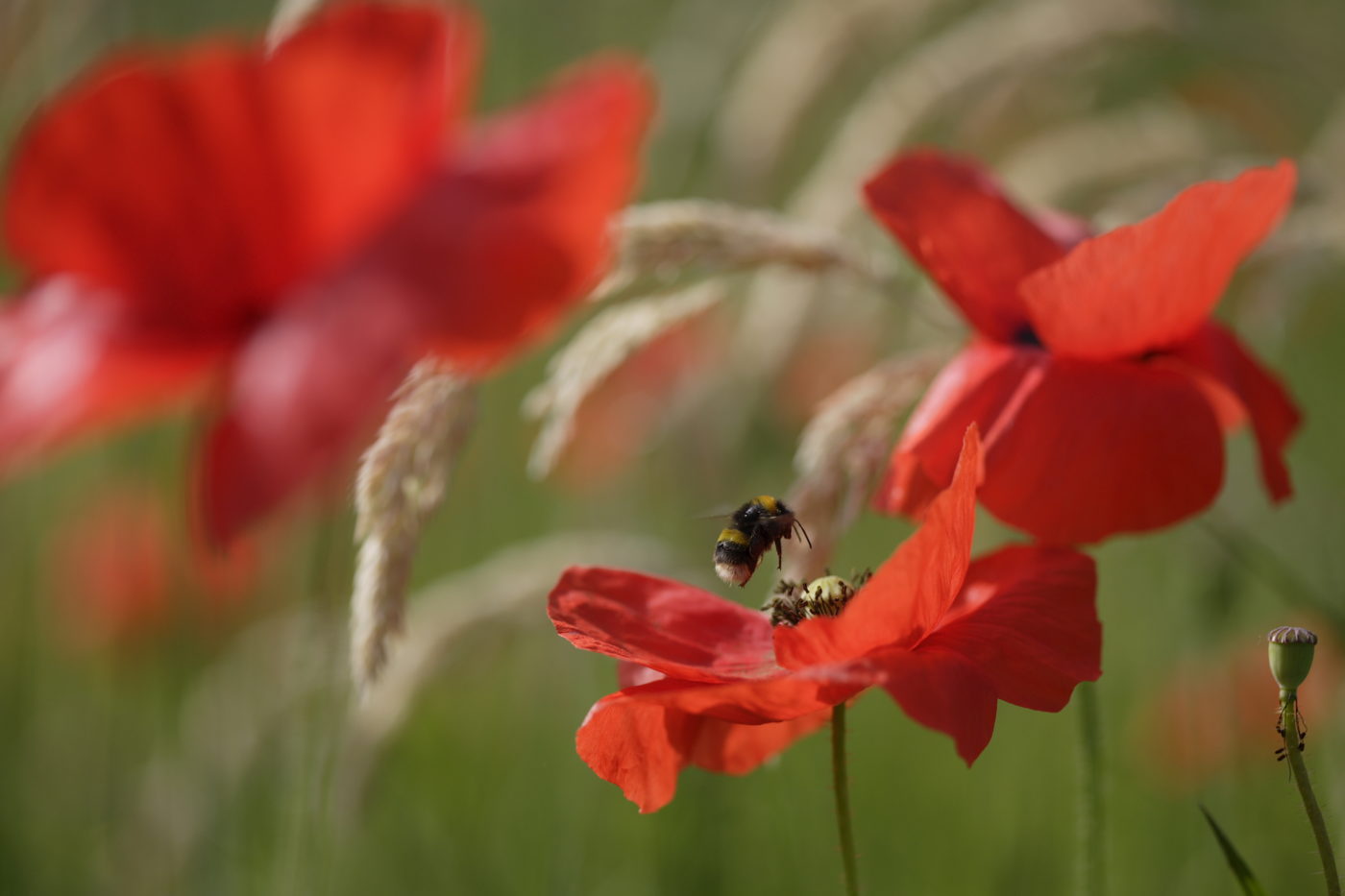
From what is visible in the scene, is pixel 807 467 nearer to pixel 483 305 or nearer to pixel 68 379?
pixel 483 305

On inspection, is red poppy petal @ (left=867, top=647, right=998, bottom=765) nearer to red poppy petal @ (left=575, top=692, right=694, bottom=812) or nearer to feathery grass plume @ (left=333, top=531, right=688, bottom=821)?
red poppy petal @ (left=575, top=692, right=694, bottom=812)

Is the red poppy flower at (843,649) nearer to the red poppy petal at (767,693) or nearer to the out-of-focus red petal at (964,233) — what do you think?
the red poppy petal at (767,693)

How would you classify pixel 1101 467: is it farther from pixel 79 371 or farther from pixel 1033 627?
pixel 79 371

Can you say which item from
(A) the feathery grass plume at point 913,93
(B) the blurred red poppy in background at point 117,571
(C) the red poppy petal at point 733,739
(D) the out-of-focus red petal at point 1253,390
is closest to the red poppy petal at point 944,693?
(C) the red poppy petal at point 733,739

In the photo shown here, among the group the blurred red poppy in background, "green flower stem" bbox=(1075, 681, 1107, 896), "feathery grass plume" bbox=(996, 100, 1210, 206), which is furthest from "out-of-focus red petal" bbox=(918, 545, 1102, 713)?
the blurred red poppy in background

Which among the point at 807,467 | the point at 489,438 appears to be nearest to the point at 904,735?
the point at 489,438

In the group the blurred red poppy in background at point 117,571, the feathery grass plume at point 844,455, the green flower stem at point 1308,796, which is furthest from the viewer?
the blurred red poppy in background at point 117,571
